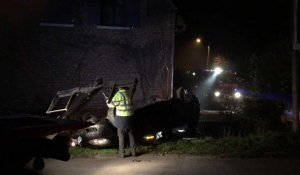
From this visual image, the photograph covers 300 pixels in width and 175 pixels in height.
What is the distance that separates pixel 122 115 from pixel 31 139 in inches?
190

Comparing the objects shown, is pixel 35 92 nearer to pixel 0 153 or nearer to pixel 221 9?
pixel 0 153

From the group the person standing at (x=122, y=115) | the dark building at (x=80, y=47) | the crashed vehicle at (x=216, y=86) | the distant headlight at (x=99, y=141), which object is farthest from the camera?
the crashed vehicle at (x=216, y=86)

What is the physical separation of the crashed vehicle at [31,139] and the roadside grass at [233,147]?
177 inches

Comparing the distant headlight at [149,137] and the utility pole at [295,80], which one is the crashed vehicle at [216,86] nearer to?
the utility pole at [295,80]

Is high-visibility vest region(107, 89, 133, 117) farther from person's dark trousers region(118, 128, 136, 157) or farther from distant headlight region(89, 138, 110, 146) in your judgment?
distant headlight region(89, 138, 110, 146)

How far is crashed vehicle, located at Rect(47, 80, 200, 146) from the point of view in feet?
37.8

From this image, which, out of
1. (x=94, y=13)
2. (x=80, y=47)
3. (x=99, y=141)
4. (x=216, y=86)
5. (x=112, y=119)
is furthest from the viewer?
(x=216, y=86)

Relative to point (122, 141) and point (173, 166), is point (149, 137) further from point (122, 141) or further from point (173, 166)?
point (173, 166)

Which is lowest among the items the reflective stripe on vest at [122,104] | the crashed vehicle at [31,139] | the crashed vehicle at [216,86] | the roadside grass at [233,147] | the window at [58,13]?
the roadside grass at [233,147]

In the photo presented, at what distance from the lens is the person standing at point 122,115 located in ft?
35.8

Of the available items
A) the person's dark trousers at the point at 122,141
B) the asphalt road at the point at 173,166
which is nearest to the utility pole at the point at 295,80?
the asphalt road at the point at 173,166

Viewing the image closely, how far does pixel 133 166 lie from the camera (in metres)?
10.0

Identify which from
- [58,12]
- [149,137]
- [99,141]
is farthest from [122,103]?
[58,12]

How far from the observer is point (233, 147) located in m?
11.3
